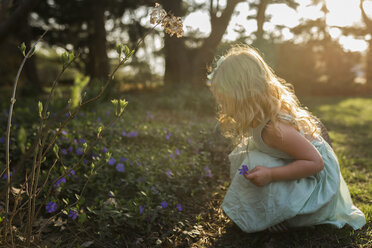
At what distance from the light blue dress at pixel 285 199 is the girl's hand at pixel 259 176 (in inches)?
3.8

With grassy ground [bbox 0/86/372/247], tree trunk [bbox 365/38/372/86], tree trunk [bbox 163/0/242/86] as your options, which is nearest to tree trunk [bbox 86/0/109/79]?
tree trunk [bbox 163/0/242/86]

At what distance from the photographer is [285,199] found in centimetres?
193

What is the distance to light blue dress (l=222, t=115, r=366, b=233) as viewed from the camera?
1935mm

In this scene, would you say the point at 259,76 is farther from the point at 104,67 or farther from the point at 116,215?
the point at 104,67

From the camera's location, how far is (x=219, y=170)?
10.7ft

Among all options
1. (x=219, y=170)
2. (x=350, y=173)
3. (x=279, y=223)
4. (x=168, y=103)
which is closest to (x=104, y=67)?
(x=168, y=103)

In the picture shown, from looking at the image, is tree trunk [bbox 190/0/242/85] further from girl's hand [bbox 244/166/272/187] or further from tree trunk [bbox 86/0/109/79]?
girl's hand [bbox 244/166/272/187]

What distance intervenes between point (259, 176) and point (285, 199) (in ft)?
0.85

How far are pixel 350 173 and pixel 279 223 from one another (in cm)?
176

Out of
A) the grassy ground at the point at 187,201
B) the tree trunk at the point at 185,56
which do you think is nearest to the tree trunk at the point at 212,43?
the tree trunk at the point at 185,56

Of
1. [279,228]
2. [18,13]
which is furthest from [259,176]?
[18,13]

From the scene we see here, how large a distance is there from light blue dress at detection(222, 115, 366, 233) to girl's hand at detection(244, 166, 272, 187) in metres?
0.10

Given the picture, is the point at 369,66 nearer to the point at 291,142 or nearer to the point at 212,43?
the point at 212,43

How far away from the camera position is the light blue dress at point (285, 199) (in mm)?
1935
